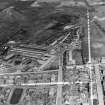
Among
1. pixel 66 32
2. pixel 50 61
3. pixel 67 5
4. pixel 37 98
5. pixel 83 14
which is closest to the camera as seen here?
pixel 37 98

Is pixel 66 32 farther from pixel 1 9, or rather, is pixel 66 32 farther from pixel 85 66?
pixel 1 9

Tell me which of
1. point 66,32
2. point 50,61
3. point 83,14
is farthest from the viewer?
point 83,14

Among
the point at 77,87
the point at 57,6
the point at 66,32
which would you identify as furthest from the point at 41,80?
the point at 57,6

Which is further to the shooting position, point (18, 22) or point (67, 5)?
point (67, 5)

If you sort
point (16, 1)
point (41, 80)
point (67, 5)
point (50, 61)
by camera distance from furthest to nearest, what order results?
point (16, 1) < point (67, 5) < point (50, 61) < point (41, 80)

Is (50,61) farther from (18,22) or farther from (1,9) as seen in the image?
(1,9)

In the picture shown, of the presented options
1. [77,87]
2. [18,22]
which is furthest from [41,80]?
[18,22]
